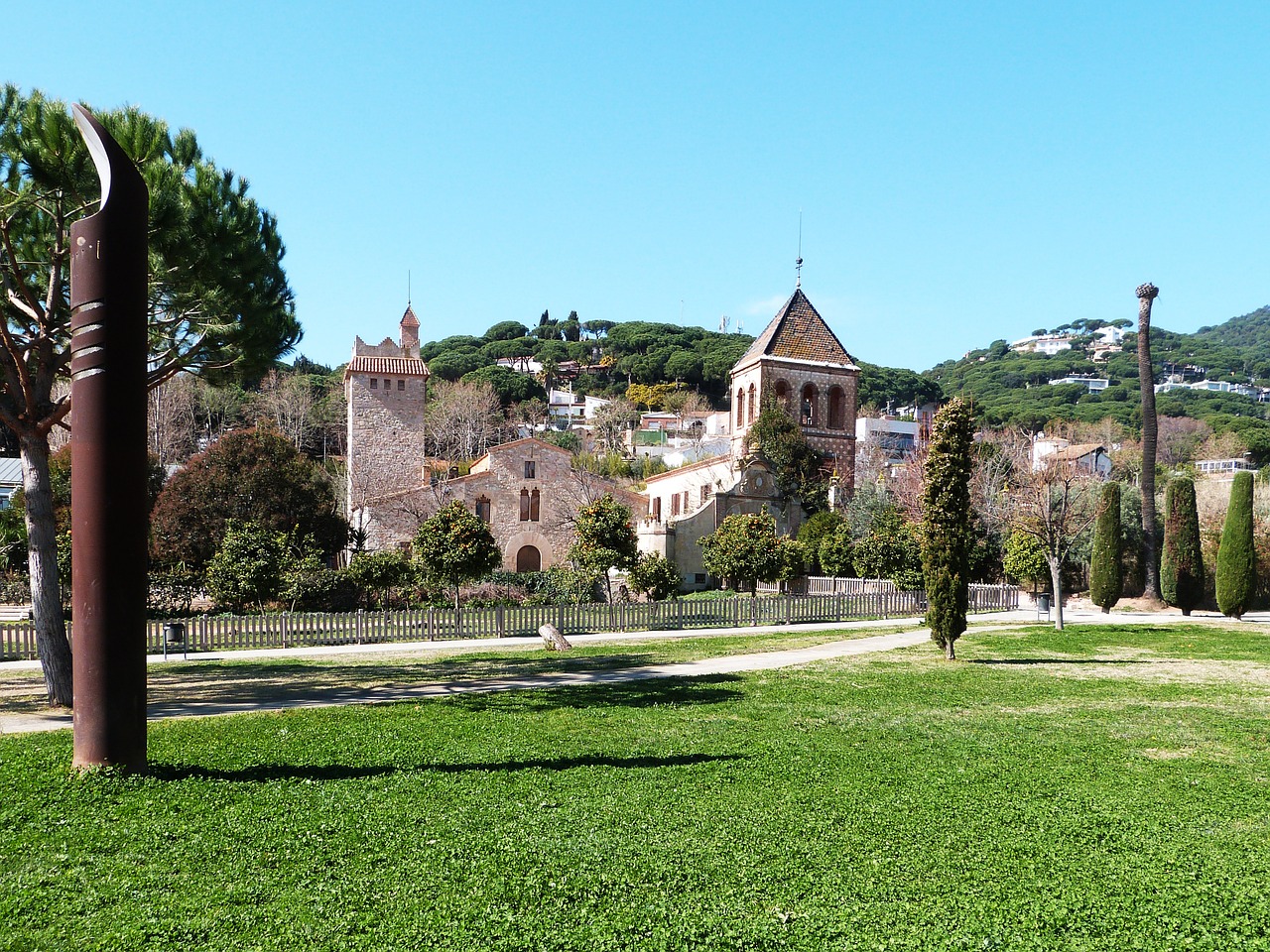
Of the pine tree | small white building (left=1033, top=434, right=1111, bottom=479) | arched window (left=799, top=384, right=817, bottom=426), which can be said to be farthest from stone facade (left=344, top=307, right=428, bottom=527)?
small white building (left=1033, top=434, right=1111, bottom=479)

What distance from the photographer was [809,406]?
45125mm

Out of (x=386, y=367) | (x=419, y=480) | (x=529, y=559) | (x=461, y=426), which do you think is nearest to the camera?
(x=529, y=559)

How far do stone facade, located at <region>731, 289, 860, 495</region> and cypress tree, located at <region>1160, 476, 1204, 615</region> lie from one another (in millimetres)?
14619

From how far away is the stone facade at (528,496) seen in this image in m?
39.1

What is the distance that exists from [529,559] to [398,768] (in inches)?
1275

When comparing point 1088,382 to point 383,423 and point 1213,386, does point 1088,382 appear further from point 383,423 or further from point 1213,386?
point 383,423

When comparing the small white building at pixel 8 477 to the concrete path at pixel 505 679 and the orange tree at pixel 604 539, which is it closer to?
the orange tree at pixel 604 539

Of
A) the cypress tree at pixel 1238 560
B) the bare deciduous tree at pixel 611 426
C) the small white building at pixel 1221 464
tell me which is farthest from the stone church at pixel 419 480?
the small white building at pixel 1221 464

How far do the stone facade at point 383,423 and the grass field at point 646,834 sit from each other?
110 ft

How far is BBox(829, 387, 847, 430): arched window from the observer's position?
45.4m

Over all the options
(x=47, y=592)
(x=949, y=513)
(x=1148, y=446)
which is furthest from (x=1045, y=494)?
(x=47, y=592)

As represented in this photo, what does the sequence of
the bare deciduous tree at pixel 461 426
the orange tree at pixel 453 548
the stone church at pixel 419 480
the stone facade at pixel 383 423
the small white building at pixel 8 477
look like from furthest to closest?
the bare deciduous tree at pixel 461 426, the small white building at pixel 8 477, the stone facade at pixel 383 423, the stone church at pixel 419 480, the orange tree at pixel 453 548

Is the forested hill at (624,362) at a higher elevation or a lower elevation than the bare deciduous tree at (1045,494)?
higher

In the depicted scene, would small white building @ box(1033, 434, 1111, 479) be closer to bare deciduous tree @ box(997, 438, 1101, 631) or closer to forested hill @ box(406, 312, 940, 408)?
bare deciduous tree @ box(997, 438, 1101, 631)
